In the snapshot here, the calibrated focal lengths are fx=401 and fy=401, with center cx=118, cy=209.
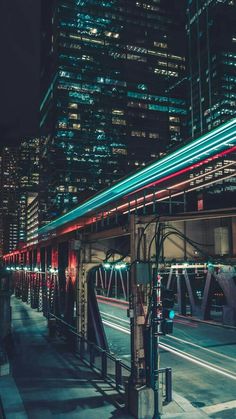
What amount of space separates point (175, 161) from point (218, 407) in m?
7.36

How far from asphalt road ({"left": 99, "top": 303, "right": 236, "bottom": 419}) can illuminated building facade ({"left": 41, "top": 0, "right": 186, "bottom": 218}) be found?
368ft

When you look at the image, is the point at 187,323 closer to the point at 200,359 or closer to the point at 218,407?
the point at 200,359

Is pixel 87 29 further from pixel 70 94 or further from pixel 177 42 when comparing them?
pixel 177 42

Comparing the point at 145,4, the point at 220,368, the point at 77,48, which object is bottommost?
the point at 220,368

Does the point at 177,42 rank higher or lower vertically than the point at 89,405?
higher

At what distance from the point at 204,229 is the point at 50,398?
708 centimetres

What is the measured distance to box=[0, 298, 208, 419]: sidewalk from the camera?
11.0m

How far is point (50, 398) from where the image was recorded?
481 inches

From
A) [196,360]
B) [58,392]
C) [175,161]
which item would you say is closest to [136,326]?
[58,392]

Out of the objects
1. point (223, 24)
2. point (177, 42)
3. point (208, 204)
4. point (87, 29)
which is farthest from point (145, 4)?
point (208, 204)

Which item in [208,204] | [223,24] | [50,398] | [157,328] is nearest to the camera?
[157,328]

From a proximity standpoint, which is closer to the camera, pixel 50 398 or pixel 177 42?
pixel 50 398

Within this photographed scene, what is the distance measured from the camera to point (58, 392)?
12734 mm

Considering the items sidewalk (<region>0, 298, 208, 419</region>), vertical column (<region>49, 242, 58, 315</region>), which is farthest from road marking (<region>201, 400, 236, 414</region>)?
vertical column (<region>49, 242, 58, 315</region>)
